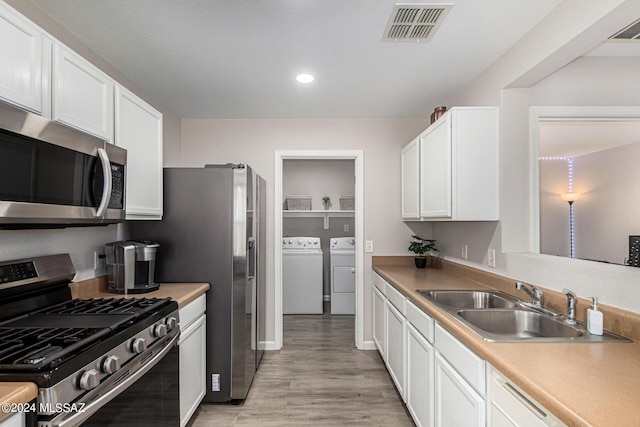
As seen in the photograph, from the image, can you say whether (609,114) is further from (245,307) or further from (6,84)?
(6,84)

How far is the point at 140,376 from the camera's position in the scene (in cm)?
148

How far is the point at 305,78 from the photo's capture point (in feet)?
8.49

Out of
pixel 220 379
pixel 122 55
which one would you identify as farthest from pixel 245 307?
pixel 122 55

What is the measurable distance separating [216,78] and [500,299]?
2480 mm

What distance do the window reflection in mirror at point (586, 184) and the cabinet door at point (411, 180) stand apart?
949 millimetres

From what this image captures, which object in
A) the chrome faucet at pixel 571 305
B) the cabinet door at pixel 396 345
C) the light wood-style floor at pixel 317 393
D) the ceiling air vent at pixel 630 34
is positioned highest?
the ceiling air vent at pixel 630 34

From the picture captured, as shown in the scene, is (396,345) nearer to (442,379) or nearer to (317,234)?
(442,379)

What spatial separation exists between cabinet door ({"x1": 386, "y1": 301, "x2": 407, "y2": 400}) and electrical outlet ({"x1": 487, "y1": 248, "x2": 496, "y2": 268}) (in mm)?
723

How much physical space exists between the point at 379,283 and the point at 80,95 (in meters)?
2.66

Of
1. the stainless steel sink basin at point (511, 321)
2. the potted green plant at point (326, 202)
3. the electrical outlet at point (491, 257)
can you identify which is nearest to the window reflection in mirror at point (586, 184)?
the electrical outlet at point (491, 257)

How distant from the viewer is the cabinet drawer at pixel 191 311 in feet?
6.64

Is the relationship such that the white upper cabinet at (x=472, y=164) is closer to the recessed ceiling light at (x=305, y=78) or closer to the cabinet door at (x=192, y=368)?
the recessed ceiling light at (x=305, y=78)

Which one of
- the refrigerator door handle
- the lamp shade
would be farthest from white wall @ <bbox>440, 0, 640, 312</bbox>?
the refrigerator door handle

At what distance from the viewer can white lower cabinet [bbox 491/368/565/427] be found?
39.1 inches
